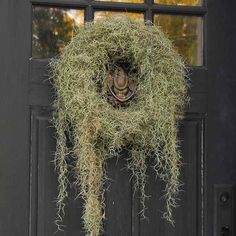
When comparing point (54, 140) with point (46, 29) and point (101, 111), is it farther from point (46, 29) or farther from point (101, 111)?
point (46, 29)

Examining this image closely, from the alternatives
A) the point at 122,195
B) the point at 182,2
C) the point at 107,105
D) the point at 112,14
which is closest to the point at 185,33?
the point at 182,2

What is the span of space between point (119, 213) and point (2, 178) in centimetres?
45

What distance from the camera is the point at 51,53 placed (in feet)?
8.72

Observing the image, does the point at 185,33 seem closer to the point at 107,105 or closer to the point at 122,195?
the point at 107,105

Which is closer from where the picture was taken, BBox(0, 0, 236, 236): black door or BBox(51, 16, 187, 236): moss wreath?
BBox(51, 16, 187, 236): moss wreath

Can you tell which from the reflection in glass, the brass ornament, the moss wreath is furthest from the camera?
the reflection in glass

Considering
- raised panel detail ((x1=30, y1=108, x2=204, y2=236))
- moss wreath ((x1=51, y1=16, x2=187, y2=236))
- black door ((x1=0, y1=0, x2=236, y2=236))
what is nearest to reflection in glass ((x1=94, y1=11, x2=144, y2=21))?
black door ((x1=0, y1=0, x2=236, y2=236))

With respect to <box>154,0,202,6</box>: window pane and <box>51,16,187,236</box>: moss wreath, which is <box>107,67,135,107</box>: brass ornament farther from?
<box>154,0,202,6</box>: window pane

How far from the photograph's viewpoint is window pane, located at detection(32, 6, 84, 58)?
2650mm

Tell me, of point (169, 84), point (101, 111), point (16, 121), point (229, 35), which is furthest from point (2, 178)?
point (229, 35)

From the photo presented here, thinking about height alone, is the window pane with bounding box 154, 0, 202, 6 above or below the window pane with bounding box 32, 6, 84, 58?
above

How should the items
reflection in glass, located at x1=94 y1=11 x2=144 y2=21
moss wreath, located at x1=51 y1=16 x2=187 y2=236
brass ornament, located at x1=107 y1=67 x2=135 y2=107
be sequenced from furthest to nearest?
reflection in glass, located at x1=94 y1=11 x2=144 y2=21, brass ornament, located at x1=107 y1=67 x2=135 y2=107, moss wreath, located at x1=51 y1=16 x2=187 y2=236

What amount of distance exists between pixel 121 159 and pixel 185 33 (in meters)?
0.57

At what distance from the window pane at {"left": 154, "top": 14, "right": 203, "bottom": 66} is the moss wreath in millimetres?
184
